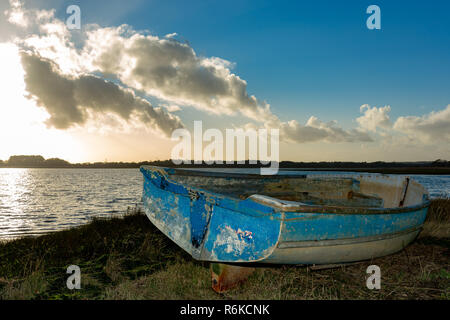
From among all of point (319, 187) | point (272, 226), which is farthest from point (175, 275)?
Answer: point (319, 187)

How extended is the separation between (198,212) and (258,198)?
3.46ft

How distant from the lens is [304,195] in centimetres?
727

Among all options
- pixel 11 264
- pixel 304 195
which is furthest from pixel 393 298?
pixel 11 264

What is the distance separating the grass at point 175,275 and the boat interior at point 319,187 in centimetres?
124

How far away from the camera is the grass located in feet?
13.0

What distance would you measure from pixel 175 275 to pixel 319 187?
483cm

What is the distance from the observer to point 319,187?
25.5 ft

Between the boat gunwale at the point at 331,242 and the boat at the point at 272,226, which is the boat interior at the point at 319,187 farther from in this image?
the boat gunwale at the point at 331,242

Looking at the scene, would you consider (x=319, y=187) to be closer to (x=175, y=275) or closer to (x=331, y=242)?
(x=331, y=242)

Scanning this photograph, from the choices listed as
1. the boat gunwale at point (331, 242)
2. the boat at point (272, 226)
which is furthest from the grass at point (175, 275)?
the boat gunwale at point (331, 242)

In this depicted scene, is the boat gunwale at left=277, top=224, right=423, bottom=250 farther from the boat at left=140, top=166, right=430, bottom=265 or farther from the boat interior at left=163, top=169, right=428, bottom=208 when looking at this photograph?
the boat interior at left=163, top=169, right=428, bottom=208

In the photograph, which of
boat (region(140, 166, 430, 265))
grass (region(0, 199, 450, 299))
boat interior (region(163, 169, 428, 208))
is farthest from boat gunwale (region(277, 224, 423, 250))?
boat interior (region(163, 169, 428, 208))

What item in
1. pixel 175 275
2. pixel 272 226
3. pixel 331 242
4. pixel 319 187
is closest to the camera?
pixel 272 226

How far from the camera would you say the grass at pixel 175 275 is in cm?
395
